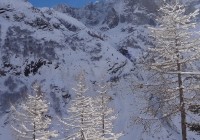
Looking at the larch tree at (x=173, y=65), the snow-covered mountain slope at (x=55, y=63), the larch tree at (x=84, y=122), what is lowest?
the larch tree at (x=84, y=122)

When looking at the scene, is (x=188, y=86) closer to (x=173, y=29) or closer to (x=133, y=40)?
(x=173, y=29)

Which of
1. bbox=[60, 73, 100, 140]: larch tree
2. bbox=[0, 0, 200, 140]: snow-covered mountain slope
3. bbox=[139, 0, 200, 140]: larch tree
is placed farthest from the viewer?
bbox=[0, 0, 200, 140]: snow-covered mountain slope

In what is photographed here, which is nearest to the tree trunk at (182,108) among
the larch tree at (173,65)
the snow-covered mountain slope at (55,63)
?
the larch tree at (173,65)

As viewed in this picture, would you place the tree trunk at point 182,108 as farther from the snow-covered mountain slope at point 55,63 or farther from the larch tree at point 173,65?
the snow-covered mountain slope at point 55,63

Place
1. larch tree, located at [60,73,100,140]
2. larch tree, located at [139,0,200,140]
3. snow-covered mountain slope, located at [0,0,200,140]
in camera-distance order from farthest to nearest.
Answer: snow-covered mountain slope, located at [0,0,200,140], larch tree, located at [139,0,200,140], larch tree, located at [60,73,100,140]

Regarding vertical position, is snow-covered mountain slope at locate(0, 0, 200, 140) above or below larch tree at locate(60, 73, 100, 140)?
above

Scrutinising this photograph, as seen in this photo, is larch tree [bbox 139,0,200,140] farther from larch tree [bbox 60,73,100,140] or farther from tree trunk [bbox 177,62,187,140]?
larch tree [bbox 60,73,100,140]

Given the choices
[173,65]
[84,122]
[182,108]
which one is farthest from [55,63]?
[84,122]

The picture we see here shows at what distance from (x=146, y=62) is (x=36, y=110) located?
44.5 feet

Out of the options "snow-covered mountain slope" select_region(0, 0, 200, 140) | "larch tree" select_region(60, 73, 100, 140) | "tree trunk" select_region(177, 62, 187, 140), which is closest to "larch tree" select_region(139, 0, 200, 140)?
"tree trunk" select_region(177, 62, 187, 140)

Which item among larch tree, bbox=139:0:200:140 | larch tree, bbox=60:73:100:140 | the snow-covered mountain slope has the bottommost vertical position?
larch tree, bbox=60:73:100:140

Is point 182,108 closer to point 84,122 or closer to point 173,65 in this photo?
point 173,65

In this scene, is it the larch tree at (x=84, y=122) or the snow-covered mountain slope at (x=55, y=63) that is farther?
the snow-covered mountain slope at (x=55, y=63)

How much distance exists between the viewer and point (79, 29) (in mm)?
156875
